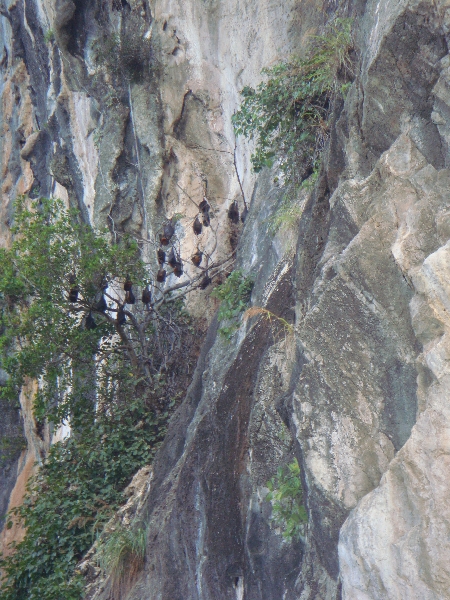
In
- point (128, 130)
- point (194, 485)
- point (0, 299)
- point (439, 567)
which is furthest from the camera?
point (128, 130)

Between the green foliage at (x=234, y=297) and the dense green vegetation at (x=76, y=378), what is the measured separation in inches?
99.1

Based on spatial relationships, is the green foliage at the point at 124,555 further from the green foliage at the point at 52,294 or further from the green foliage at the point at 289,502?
the green foliage at the point at 52,294

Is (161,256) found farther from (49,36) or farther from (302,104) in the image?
(49,36)

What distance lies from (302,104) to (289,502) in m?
4.40

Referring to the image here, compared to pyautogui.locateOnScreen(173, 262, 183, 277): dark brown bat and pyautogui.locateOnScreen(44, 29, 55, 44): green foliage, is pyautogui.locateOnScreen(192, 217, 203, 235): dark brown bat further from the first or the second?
pyautogui.locateOnScreen(44, 29, 55, 44): green foliage

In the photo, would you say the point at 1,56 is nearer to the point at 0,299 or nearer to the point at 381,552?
the point at 0,299

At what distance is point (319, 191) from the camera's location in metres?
5.99

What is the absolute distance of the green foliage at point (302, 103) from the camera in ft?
22.7

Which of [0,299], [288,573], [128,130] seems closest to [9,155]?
[128,130]

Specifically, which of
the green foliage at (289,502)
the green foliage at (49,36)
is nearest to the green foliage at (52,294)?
the green foliage at (289,502)

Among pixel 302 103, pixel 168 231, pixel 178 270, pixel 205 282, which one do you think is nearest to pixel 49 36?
pixel 168 231

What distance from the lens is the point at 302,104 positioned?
7.86 metres

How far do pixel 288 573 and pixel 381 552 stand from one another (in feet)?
6.04

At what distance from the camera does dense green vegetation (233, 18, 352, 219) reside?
271 inches
